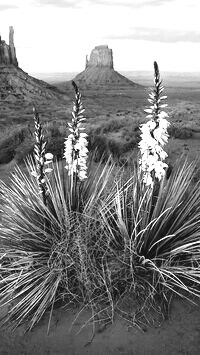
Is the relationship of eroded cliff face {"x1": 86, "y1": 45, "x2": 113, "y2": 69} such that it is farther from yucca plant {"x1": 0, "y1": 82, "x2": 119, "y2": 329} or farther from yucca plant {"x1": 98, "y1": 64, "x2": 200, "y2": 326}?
yucca plant {"x1": 98, "y1": 64, "x2": 200, "y2": 326}

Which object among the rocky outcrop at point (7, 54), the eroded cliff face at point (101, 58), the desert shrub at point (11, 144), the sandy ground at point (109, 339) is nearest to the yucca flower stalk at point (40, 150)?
the sandy ground at point (109, 339)

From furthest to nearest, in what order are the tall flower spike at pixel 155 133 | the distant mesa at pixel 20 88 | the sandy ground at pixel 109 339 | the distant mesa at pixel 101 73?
1. the distant mesa at pixel 101 73
2. the distant mesa at pixel 20 88
3. the tall flower spike at pixel 155 133
4. the sandy ground at pixel 109 339

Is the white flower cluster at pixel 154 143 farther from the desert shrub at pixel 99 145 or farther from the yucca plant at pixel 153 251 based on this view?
the desert shrub at pixel 99 145

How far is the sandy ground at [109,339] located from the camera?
12.5 ft

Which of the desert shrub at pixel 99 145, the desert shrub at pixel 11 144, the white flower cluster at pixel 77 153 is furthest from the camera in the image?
the desert shrub at pixel 11 144

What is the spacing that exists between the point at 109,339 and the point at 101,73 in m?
171

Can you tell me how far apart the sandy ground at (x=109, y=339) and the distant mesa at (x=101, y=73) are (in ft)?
460

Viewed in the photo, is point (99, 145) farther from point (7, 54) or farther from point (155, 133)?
point (7, 54)

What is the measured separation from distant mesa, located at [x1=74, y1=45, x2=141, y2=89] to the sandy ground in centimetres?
14013

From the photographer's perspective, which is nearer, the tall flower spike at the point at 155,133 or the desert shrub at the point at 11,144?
the tall flower spike at the point at 155,133

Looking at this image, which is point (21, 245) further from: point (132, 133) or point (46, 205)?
point (132, 133)

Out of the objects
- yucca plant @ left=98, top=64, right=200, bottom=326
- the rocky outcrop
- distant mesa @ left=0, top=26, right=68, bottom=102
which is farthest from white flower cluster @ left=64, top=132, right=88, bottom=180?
the rocky outcrop

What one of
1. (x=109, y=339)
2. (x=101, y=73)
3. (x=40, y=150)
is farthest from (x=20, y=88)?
(x=109, y=339)

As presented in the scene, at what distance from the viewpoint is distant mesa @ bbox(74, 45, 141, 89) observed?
499 feet
